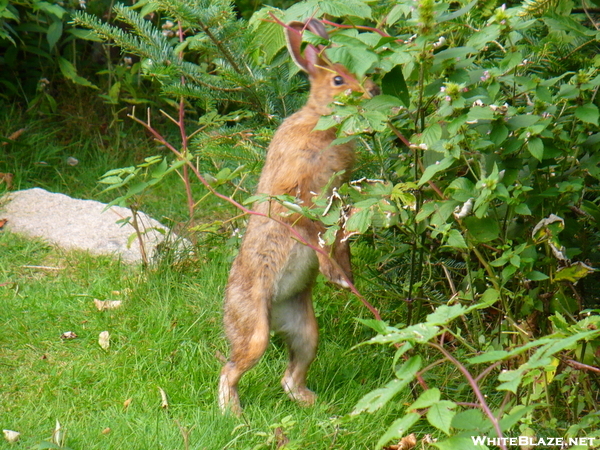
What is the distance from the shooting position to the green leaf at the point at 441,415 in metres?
2.57

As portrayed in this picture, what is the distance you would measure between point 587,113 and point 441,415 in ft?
4.92

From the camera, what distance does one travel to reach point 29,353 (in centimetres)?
502

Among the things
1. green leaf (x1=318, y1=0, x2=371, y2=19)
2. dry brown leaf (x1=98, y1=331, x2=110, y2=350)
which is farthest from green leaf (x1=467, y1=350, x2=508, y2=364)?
dry brown leaf (x1=98, y1=331, x2=110, y2=350)

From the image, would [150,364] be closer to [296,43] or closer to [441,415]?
[296,43]

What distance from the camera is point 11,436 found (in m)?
4.10

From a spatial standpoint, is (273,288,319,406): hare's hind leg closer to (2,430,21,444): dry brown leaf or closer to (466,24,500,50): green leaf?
(2,430,21,444): dry brown leaf

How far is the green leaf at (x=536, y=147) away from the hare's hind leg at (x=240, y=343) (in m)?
1.90

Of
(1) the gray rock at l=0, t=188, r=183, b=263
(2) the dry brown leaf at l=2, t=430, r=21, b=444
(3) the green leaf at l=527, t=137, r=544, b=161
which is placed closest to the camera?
(3) the green leaf at l=527, t=137, r=544, b=161

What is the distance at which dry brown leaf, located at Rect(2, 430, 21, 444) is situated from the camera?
409 centimetres

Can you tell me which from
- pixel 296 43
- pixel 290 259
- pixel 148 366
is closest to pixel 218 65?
pixel 296 43

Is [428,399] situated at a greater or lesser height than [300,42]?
lesser

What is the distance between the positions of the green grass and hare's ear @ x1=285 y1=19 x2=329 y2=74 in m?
1.58

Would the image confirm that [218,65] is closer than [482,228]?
No

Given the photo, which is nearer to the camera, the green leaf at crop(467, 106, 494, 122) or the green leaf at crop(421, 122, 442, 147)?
the green leaf at crop(467, 106, 494, 122)
